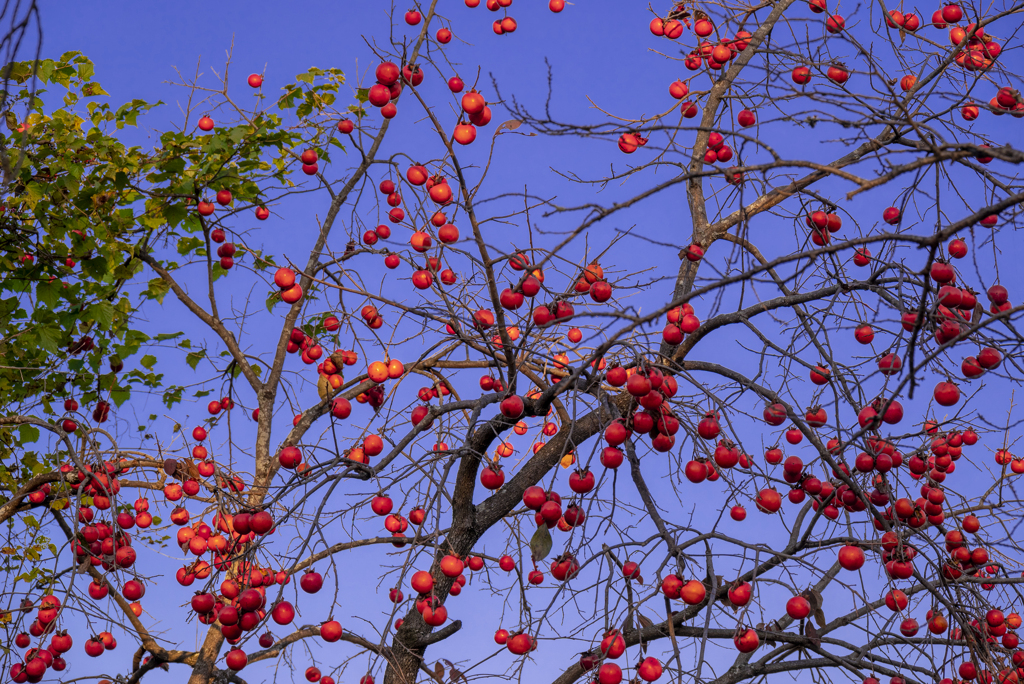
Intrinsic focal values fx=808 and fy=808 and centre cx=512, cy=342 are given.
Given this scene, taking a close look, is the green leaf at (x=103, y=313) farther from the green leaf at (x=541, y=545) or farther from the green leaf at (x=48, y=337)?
the green leaf at (x=541, y=545)

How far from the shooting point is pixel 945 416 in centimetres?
445

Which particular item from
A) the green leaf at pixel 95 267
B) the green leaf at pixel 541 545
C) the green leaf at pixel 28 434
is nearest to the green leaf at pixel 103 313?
the green leaf at pixel 95 267

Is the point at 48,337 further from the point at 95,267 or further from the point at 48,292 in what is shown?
the point at 95,267

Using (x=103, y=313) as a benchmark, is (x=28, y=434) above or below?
below

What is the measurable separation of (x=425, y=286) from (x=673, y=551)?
1.99 meters

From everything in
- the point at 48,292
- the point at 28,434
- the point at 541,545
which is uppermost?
the point at 48,292

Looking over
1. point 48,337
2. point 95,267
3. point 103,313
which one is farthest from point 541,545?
point 48,337

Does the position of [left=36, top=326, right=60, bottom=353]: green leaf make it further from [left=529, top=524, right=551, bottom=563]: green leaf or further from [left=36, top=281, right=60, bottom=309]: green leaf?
[left=529, top=524, right=551, bottom=563]: green leaf

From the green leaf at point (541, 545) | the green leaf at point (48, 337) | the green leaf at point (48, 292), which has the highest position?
the green leaf at point (48, 292)

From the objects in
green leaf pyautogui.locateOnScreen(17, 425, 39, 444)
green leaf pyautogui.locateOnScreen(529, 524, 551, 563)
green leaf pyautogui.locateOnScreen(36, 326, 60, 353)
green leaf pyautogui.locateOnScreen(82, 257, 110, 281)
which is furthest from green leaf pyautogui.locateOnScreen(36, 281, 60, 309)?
green leaf pyautogui.locateOnScreen(529, 524, 551, 563)

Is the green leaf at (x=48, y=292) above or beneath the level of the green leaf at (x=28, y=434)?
above

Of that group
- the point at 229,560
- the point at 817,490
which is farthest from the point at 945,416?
the point at 229,560

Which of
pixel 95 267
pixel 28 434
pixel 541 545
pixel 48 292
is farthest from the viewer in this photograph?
pixel 28 434

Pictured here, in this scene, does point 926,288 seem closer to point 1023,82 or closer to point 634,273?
point 634,273
